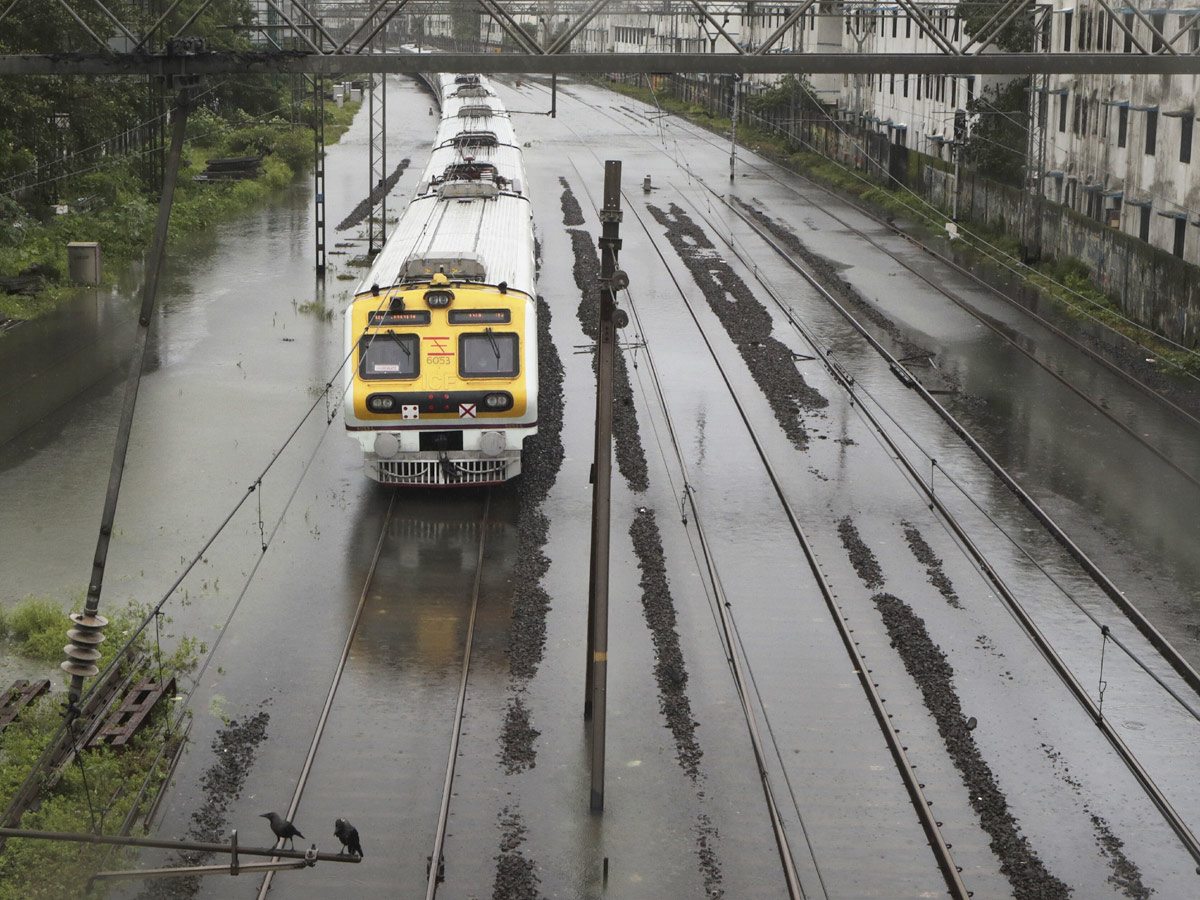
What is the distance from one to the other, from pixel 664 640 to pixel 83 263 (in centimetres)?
2147

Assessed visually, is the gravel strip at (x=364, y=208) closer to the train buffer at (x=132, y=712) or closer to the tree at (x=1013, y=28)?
the tree at (x=1013, y=28)

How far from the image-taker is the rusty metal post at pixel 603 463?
11086 mm

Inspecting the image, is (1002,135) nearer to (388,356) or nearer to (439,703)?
(388,356)

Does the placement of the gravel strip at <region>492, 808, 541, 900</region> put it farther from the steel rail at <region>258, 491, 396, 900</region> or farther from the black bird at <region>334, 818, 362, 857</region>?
the black bird at <region>334, 818, 362, 857</region>

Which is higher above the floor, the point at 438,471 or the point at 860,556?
the point at 438,471

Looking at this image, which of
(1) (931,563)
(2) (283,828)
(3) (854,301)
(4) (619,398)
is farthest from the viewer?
(3) (854,301)

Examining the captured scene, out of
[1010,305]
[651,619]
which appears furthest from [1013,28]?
[651,619]

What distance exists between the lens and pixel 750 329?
95.0ft

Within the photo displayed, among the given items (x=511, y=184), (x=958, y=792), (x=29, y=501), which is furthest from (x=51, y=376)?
(x=958, y=792)

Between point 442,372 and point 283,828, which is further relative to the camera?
point 442,372

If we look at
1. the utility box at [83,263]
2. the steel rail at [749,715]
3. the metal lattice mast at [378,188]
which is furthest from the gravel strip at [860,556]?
the utility box at [83,263]

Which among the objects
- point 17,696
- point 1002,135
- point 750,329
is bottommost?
point 17,696

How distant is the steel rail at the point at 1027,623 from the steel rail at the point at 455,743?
5430 millimetres

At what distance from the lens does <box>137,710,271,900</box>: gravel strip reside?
1017cm
